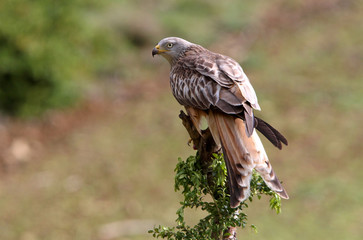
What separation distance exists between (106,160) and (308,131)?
3747mm

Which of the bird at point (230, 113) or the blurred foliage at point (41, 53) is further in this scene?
the blurred foliage at point (41, 53)

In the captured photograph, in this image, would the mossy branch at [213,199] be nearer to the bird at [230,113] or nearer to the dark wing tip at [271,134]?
the bird at [230,113]

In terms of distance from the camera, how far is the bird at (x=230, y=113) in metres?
3.69

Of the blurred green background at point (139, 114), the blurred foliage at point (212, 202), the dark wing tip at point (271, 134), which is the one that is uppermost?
the blurred green background at point (139, 114)

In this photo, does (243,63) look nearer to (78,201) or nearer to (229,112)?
(78,201)

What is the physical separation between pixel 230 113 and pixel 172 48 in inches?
65.2

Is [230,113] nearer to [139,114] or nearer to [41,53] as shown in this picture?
[41,53]

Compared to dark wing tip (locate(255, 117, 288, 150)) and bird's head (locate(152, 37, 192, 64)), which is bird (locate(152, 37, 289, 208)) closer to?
dark wing tip (locate(255, 117, 288, 150))

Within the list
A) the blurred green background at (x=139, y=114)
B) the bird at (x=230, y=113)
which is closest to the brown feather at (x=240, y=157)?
the bird at (x=230, y=113)

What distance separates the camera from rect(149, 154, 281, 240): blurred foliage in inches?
145

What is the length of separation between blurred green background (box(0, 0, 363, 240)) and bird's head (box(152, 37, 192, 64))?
3.69m

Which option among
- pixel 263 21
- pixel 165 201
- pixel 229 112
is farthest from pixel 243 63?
pixel 229 112

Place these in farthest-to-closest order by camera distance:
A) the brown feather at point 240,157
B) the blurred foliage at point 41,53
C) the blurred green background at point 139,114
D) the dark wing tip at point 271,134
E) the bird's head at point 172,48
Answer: the blurred foliage at point 41,53 → the blurred green background at point 139,114 → the bird's head at point 172,48 → the dark wing tip at point 271,134 → the brown feather at point 240,157

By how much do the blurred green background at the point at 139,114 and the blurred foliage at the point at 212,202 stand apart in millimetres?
4543
